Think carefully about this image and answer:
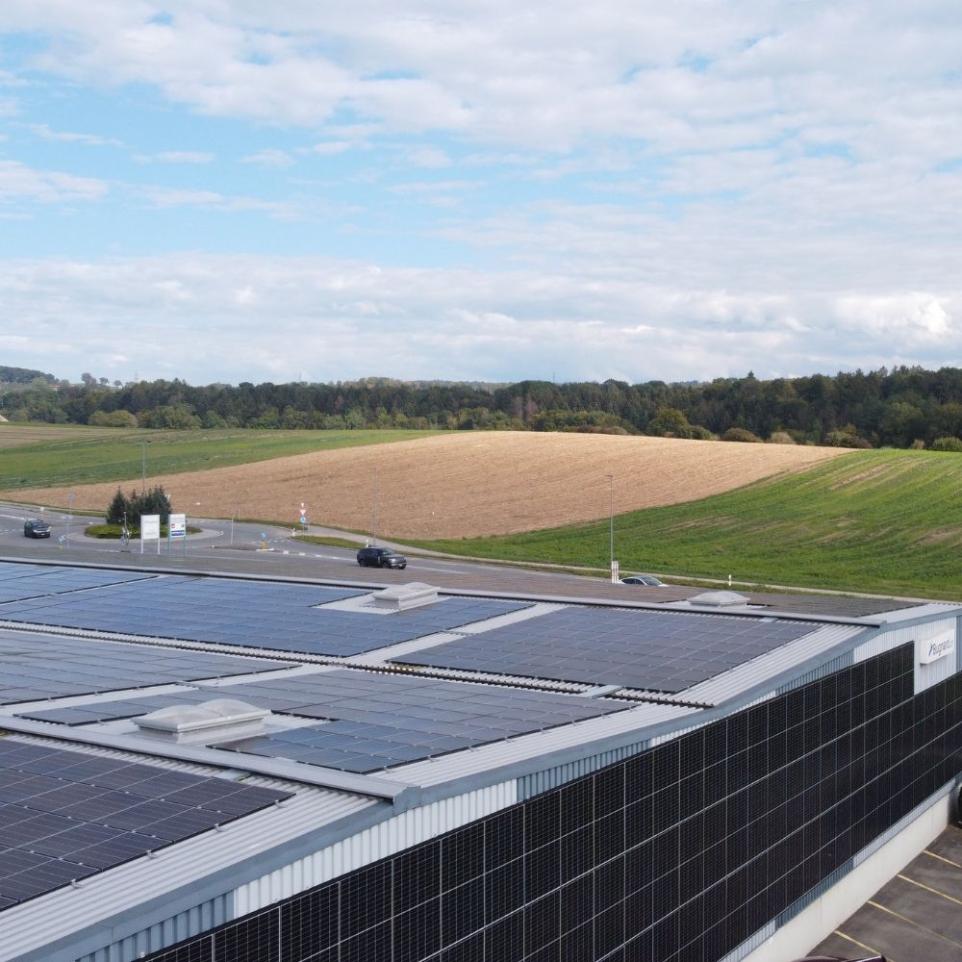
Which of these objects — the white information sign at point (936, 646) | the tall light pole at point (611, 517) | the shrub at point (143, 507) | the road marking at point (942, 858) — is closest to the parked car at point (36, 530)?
the shrub at point (143, 507)

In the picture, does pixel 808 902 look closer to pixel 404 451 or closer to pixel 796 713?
pixel 796 713

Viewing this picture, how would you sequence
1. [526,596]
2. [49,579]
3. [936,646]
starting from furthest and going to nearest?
[49,579] < [526,596] < [936,646]

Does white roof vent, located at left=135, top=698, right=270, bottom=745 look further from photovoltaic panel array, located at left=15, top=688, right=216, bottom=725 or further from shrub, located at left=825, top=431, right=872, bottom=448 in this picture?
shrub, located at left=825, top=431, right=872, bottom=448

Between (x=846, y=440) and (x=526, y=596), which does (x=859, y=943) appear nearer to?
(x=526, y=596)

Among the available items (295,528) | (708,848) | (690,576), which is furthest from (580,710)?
(295,528)

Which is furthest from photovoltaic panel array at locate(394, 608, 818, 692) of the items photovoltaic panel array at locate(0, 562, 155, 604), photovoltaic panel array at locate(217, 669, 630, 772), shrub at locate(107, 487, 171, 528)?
shrub at locate(107, 487, 171, 528)

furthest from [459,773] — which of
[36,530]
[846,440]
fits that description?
[846,440]

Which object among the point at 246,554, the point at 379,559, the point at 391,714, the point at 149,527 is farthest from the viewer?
the point at 246,554

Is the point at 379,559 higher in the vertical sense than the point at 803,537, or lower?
higher
